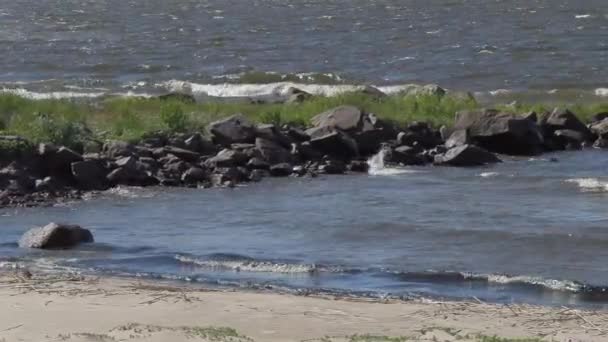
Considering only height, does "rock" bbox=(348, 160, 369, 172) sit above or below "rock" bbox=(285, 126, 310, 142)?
below

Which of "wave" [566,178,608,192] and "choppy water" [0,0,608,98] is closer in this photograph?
"wave" [566,178,608,192]

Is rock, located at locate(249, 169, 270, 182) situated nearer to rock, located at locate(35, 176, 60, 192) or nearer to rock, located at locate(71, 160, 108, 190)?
rock, located at locate(71, 160, 108, 190)

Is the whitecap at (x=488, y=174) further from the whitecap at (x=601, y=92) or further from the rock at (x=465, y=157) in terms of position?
the whitecap at (x=601, y=92)

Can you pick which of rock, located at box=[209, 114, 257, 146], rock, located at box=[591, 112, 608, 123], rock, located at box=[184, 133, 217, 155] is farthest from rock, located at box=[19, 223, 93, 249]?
rock, located at box=[591, 112, 608, 123]

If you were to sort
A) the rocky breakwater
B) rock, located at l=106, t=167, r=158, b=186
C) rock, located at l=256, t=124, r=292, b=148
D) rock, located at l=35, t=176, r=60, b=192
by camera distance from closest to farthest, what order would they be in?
rock, located at l=35, t=176, r=60, b=192 < the rocky breakwater < rock, located at l=106, t=167, r=158, b=186 < rock, located at l=256, t=124, r=292, b=148

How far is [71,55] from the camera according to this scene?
43.6m

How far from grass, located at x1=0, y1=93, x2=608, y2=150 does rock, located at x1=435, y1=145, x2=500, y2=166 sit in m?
1.88

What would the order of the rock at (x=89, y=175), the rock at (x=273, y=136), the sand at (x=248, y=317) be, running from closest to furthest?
1. the sand at (x=248, y=317)
2. the rock at (x=89, y=175)
3. the rock at (x=273, y=136)

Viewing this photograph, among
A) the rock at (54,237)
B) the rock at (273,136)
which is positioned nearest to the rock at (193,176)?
the rock at (273,136)

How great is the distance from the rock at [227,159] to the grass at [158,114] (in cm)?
152

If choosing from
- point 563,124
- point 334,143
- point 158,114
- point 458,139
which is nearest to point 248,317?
point 334,143

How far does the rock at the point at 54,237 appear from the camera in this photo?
14.4m

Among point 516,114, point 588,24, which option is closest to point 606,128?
point 516,114

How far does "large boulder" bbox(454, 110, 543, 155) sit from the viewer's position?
22328 mm
